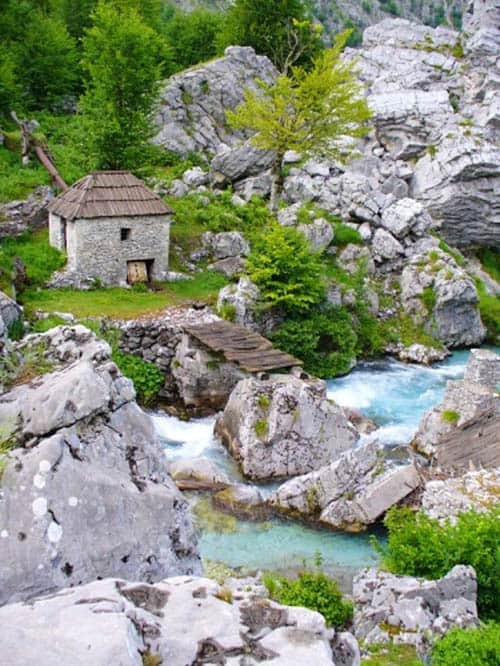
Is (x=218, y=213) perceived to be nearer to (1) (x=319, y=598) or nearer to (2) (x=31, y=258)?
(2) (x=31, y=258)

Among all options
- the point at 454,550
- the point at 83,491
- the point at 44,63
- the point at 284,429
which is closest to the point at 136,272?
the point at 284,429

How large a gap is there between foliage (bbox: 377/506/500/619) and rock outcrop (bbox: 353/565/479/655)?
0.81 m

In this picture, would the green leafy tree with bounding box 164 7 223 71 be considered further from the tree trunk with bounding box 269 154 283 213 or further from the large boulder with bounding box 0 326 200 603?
the large boulder with bounding box 0 326 200 603

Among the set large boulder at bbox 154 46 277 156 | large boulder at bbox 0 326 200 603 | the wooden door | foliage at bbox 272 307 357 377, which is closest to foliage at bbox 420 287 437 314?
foliage at bbox 272 307 357 377

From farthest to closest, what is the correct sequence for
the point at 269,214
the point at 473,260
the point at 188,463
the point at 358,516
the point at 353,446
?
the point at 473,260 < the point at 269,214 < the point at 353,446 < the point at 188,463 < the point at 358,516

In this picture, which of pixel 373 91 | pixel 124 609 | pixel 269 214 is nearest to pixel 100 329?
pixel 269 214

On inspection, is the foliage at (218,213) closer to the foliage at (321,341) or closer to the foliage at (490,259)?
the foliage at (321,341)

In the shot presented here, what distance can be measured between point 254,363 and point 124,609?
16.4 metres

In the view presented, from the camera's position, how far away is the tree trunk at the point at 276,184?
35344mm

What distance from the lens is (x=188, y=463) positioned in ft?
61.5

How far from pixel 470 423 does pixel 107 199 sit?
15.9 m

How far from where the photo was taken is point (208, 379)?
23.4 metres

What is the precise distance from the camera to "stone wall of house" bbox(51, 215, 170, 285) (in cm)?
2712

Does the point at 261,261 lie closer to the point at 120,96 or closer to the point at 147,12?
the point at 120,96
